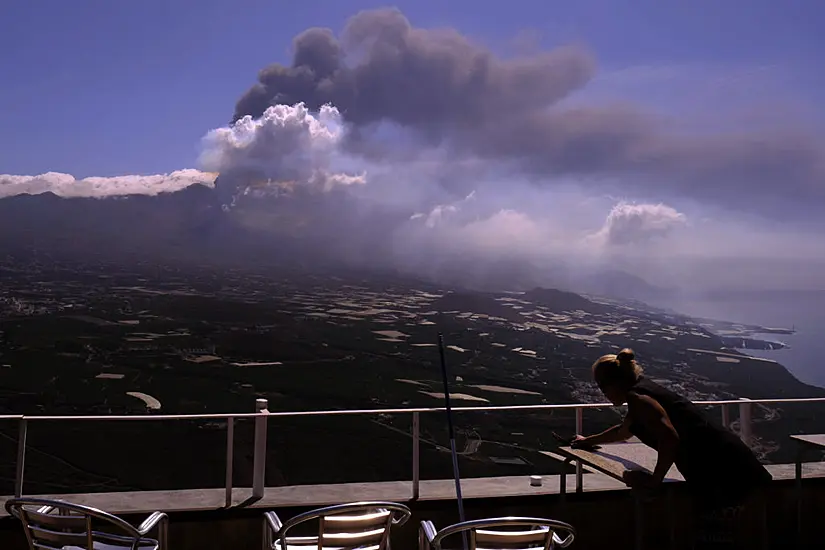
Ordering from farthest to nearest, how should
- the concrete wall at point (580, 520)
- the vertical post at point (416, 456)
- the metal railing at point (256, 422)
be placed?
the vertical post at point (416, 456), the metal railing at point (256, 422), the concrete wall at point (580, 520)

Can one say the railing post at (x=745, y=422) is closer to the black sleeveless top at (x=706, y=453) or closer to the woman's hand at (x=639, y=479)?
the black sleeveless top at (x=706, y=453)

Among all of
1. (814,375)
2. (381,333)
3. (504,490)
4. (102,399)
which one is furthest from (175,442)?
(814,375)

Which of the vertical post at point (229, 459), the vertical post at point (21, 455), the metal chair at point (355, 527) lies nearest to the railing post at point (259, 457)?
the vertical post at point (229, 459)

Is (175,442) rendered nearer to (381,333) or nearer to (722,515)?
(381,333)

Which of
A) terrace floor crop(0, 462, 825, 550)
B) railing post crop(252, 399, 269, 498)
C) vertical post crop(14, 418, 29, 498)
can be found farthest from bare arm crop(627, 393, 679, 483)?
vertical post crop(14, 418, 29, 498)

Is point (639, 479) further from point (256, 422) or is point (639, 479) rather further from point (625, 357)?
point (256, 422)

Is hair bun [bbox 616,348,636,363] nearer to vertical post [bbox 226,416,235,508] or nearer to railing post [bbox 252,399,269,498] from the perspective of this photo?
railing post [bbox 252,399,269,498]

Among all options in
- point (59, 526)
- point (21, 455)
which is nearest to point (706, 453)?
point (59, 526)
